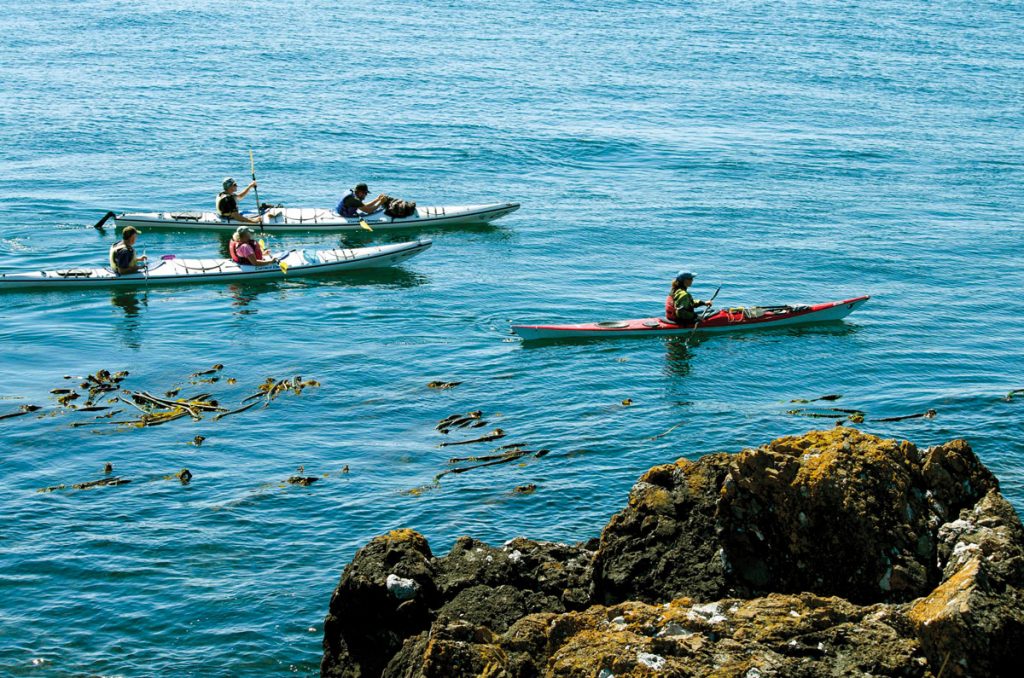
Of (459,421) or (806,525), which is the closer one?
(806,525)

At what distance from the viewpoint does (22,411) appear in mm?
19875

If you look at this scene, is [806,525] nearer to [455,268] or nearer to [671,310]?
[671,310]

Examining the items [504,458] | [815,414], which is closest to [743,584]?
[504,458]

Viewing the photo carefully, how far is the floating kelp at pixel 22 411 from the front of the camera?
1969cm

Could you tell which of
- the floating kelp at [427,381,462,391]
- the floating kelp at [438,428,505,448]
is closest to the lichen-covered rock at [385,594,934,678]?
the floating kelp at [438,428,505,448]

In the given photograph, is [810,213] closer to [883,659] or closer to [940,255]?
[940,255]

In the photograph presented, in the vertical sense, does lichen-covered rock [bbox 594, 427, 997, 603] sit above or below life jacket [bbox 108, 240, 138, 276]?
below

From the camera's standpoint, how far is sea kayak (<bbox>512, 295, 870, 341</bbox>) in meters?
24.3

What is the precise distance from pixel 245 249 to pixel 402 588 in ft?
66.4

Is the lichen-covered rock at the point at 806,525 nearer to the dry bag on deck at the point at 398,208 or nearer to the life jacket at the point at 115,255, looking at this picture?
the life jacket at the point at 115,255

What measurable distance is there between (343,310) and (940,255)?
16.9 metres

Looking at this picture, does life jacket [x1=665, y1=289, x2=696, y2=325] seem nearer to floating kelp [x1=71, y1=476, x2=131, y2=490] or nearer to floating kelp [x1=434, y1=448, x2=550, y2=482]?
floating kelp [x1=434, y1=448, x2=550, y2=482]

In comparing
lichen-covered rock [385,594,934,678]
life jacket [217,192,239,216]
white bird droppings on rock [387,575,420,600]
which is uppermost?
life jacket [217,192,239,216]

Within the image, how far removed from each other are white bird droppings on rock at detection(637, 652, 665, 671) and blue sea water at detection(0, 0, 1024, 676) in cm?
560
